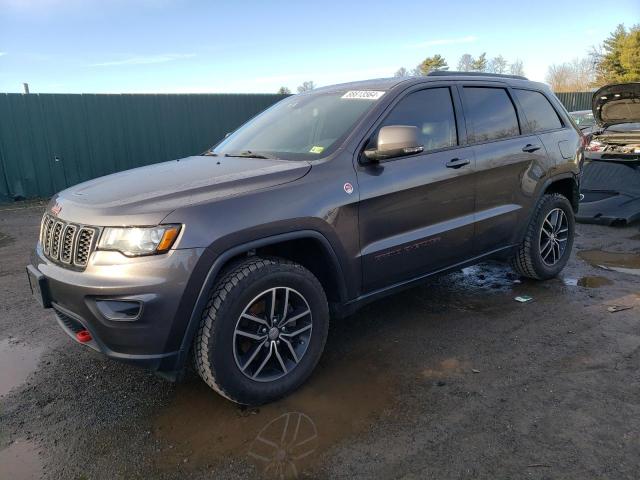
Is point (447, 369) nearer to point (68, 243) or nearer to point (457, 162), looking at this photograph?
point (457, 162)

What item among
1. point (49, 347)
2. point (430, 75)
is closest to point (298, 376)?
point (49, 347)

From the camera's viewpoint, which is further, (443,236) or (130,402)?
(443,236)

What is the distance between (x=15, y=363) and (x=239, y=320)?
1940 mm

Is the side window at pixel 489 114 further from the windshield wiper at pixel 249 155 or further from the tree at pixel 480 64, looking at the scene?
the tree at pixel 480 64

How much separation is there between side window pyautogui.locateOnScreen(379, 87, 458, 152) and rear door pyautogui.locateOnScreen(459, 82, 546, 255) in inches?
7.7

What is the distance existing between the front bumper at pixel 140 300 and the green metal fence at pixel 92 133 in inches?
397

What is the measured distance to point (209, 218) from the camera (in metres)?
2.52

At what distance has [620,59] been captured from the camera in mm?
37750

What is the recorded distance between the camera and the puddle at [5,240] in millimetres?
7148

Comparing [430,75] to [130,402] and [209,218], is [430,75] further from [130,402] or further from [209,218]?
[130,402]

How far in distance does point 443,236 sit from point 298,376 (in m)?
1.48

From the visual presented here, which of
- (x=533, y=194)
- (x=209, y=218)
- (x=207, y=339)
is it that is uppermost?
(x=209, y=218)

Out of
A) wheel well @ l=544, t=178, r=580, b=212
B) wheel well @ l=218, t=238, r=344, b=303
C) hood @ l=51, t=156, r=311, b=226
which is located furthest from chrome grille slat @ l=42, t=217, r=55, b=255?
wheel well @ l=544, t=178, r=580, b=212

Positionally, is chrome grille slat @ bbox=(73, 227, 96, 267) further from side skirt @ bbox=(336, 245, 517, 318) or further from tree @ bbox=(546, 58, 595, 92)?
tree @ bbox=(546, 58, 595, 92)
